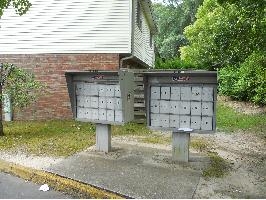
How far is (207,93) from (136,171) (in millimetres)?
2077

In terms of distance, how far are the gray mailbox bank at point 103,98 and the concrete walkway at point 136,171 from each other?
70 cm

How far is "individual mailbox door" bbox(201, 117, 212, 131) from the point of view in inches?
309

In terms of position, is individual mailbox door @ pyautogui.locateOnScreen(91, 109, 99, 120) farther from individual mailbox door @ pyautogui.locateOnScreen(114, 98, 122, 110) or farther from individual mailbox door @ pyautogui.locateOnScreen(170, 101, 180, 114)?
individual mailbox door @ pyautogui.locateOnScreen(170, 101, 180, 114)

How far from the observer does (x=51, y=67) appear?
14.8 meters

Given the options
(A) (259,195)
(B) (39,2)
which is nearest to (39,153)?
(A) (259,195)

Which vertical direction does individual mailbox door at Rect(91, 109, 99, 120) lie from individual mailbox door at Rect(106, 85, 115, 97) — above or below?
below

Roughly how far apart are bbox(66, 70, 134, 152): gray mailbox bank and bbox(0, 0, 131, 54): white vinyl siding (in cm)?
538

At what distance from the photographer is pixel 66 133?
38.1 ft

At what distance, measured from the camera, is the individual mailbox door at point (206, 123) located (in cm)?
784

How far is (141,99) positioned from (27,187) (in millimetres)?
7651

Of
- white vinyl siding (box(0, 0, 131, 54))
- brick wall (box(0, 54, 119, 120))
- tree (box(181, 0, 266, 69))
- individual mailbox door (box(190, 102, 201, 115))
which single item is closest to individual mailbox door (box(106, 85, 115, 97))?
individual mailbox door (box(190, 102, 201, 115))

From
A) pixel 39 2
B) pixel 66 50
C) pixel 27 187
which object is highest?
pixel 39 2

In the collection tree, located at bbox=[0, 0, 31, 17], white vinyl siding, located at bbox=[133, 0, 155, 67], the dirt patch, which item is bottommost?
the dirt patch

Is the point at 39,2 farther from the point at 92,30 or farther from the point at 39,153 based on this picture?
the point at 39,153
